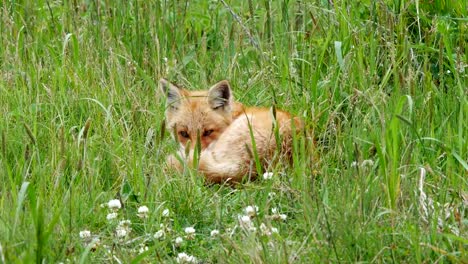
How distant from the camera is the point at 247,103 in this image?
19.1 feet

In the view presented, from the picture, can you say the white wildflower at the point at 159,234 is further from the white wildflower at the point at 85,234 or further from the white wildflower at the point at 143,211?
Answer: the white wildflower at the point at 85,234

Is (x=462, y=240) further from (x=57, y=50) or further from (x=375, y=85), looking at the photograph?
(x=57, y=50)

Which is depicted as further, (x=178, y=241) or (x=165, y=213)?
(x=165, y=213)

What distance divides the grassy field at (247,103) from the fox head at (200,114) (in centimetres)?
14

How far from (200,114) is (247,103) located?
0.41m

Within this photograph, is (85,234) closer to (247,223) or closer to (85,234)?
(85,234)

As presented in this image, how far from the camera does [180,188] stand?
4238mm

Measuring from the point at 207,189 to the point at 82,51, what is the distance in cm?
176

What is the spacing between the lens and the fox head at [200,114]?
19.0ft

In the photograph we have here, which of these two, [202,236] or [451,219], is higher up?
[451,219]

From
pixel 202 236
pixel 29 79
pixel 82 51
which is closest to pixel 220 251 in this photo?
pixel 202 236

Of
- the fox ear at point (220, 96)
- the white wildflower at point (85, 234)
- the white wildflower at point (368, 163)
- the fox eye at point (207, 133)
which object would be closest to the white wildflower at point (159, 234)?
the white wildflower at point (85, 234)

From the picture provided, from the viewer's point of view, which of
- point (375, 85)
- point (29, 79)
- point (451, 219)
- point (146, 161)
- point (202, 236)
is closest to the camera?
point (451, 219)

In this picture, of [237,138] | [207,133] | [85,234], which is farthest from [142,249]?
[207,133]
